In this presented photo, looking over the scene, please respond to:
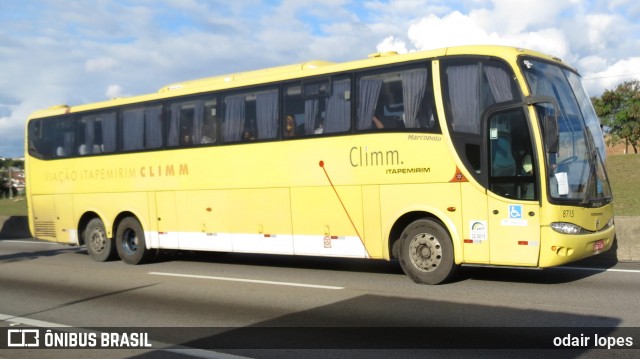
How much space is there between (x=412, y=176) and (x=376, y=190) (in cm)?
76

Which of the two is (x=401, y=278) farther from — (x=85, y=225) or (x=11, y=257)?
(x=11, y=257)

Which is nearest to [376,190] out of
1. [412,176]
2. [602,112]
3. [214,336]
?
[412,176]

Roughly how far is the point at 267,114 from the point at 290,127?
0.61 meters

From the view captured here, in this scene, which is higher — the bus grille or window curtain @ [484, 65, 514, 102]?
window curtain @ [484, 65, 514, 102]

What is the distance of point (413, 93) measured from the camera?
9.91 m

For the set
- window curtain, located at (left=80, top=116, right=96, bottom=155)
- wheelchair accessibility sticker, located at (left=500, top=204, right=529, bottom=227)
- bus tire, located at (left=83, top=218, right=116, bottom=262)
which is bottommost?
bus tire, located at (left=83, top=218, right=116, bottom=262)

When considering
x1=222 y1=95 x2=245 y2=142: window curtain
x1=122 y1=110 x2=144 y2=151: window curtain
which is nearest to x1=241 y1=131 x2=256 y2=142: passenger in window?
x1=222 y1=95 x2=245 y2=142: window curtain

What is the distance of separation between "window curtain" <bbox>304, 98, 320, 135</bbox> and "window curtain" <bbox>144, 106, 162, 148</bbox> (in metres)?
4.06

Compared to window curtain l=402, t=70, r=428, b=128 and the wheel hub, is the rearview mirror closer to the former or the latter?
window curtain l=402, t=70, r=428, b=128

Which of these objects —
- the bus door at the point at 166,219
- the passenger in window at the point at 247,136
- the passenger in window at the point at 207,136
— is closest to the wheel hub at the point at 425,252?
the passenger in window at the point at 247,136

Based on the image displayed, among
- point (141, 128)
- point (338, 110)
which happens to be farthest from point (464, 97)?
point (141, 128)

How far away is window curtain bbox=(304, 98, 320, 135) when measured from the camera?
11.1 meters

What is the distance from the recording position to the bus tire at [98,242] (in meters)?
14.9

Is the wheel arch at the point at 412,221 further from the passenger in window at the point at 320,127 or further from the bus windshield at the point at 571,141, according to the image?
the passenger in window at the point at 320,127
